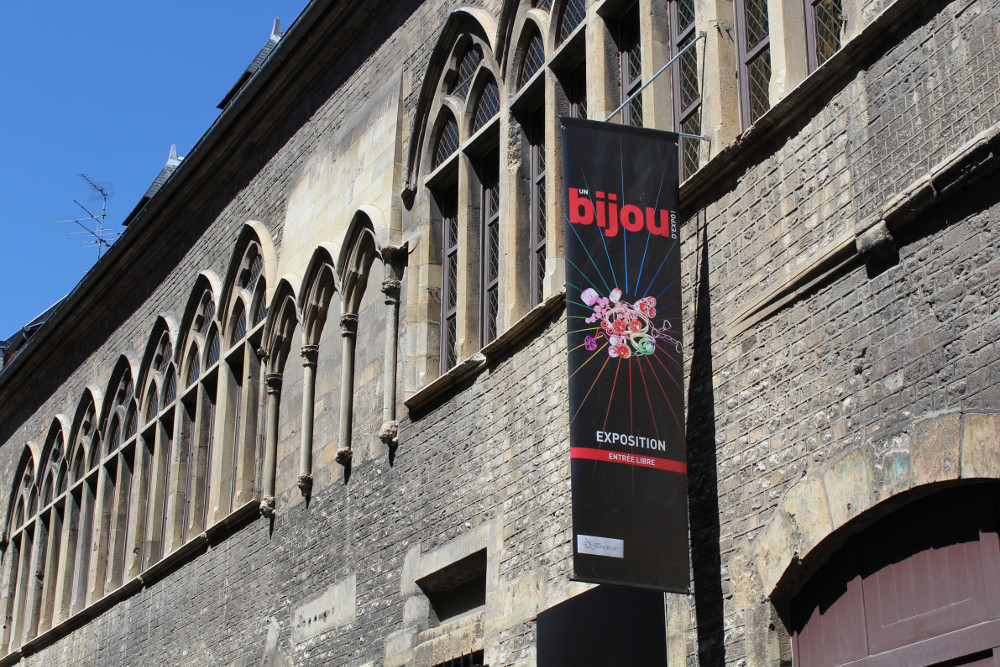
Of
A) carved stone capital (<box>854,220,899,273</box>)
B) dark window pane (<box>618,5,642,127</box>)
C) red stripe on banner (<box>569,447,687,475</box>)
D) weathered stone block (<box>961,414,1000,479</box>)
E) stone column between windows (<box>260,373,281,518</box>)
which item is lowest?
weathered stone block (<box>961,414,1000,479</box>)

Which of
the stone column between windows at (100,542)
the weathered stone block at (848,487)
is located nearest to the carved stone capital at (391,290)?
the weathered stone block at (848,487)

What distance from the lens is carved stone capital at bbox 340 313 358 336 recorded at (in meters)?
13.0

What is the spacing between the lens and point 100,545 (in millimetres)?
18734

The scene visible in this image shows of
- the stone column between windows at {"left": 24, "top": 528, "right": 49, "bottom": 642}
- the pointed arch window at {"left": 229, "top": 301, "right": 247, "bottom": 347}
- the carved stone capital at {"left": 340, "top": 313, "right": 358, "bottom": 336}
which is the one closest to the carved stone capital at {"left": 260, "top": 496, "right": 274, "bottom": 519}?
the carved stone capital at {"left": 340, "top": 313, "right": 358, "bottom": 336}

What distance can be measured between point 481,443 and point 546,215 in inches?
67.1

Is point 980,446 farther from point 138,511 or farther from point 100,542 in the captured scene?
point 100,542

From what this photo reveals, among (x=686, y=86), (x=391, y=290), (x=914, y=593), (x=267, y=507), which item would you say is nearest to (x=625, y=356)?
(x=914, y=593)

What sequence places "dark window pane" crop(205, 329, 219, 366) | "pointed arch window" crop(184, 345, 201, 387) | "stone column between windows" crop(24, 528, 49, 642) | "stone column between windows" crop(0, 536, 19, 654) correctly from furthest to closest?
1. "stone column between windows" crop(0, 536, 19, 654)
2. "stone column between windows" crop(24, 528, 49, 642)
3. "pointed arch window" crop(184, 345, 201, 387)
4. "dark window pane" crop(205, 329, 219, 366)

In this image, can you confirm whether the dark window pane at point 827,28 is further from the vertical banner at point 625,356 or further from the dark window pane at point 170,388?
the dark window pane at point 170,388

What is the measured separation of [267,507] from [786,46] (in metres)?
7.62

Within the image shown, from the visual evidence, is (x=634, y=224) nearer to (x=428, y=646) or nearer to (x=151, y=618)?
(x=428, y=646)

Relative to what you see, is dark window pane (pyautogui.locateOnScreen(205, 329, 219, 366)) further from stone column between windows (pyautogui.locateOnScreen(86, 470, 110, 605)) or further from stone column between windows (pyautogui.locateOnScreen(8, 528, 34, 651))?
stone column between windows (pyautogui.locateOnScreen(8, 528, 34, 651))

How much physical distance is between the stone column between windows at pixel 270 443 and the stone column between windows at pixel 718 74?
6889 millimetres

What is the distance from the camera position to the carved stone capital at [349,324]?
1305cm
